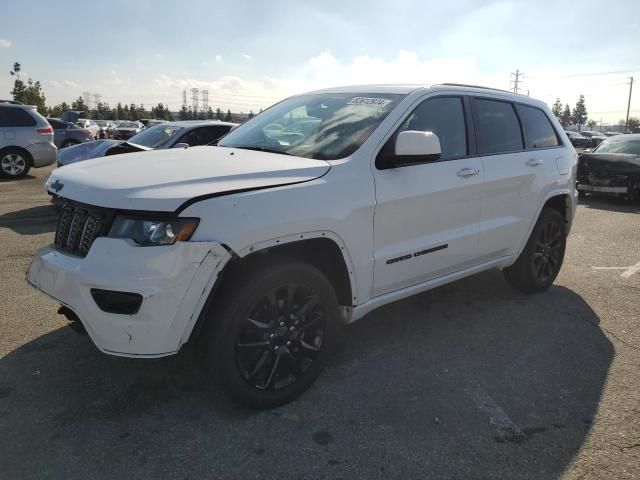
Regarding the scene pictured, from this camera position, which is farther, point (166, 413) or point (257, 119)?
point (257, 119)

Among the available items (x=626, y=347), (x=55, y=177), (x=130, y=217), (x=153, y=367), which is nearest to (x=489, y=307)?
(x=626, y=347)

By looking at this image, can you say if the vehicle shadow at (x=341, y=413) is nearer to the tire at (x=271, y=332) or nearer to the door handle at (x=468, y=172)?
the tire at (x=271, y=332)

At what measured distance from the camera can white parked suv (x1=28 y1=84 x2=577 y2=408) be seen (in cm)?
248

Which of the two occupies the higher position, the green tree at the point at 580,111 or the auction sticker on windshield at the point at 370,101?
the green tree at the point at 580,111

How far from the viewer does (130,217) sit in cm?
252

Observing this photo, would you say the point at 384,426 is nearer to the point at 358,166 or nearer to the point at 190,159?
the point at 358,166

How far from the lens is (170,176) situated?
273 cm

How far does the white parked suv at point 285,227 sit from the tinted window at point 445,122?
12 mm

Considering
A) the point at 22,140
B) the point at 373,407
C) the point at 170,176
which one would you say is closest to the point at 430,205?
the point at 373,407

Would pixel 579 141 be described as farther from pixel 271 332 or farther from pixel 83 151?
pixel 271 332

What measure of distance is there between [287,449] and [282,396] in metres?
0.38

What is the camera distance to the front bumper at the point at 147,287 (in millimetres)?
2424

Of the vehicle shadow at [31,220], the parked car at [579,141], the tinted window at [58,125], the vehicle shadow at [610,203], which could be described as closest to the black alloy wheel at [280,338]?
the vehicle shadow at [31,220]

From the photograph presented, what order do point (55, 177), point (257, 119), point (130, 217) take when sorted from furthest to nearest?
point (257, 119) < point (55, 177) < point (130, 217)
